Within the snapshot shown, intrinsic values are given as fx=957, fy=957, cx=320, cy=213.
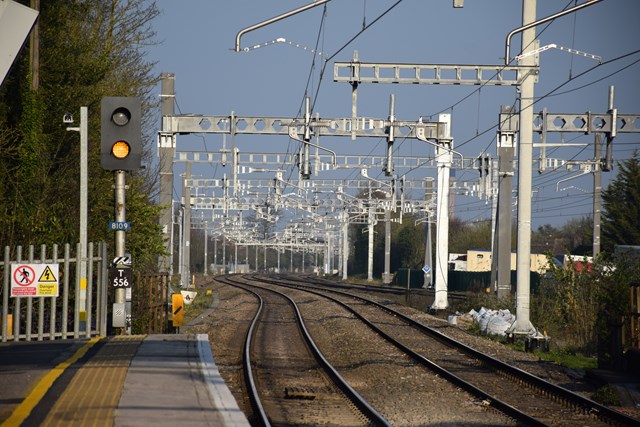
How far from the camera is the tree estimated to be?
70500 mm

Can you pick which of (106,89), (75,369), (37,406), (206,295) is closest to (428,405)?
(75,369)

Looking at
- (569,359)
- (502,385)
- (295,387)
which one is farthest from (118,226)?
(569,359)

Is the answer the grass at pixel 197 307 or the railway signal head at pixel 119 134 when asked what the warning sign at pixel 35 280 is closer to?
the railway signal head at pixel 119 134

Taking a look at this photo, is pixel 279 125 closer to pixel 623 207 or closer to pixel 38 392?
pixel 38 392

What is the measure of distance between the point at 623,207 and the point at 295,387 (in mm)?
60492

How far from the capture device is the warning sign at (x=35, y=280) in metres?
16.7

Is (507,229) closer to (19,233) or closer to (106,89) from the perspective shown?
(106,89)

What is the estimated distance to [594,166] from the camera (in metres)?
44.3

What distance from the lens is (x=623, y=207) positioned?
71375mm

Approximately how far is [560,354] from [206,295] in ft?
95.6

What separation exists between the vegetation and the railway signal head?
14.3 ft

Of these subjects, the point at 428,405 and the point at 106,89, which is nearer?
the point at 428,405

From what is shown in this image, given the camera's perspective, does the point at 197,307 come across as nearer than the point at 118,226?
No

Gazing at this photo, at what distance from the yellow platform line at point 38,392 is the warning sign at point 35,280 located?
2074mm
